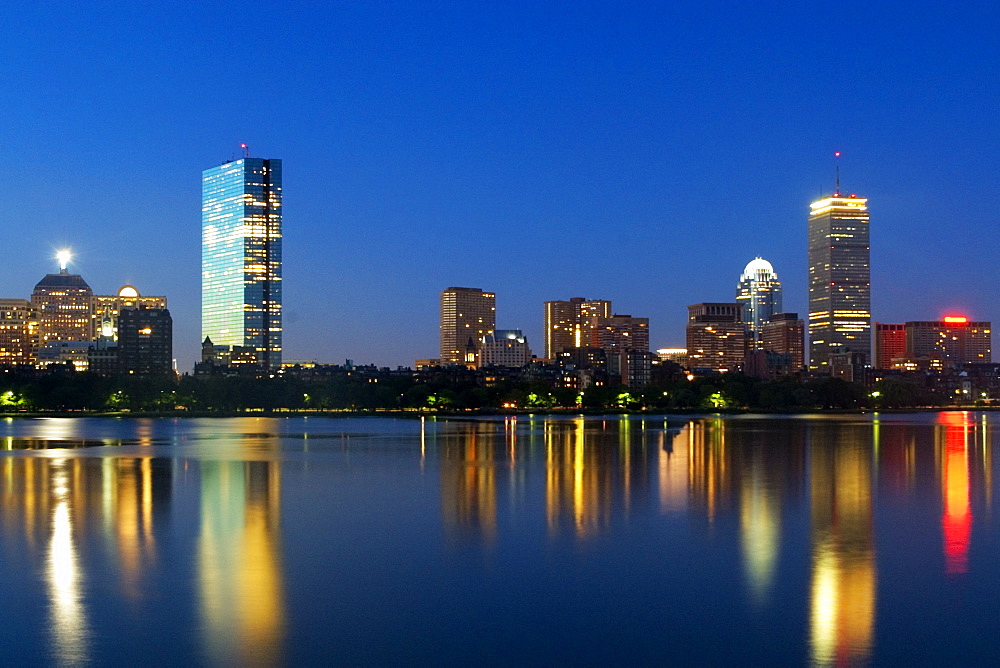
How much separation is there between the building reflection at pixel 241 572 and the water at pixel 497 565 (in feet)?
0.23

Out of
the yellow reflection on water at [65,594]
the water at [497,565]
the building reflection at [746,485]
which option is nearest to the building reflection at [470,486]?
the water at [497,565]

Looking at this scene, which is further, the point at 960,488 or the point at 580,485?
the point at 960,488

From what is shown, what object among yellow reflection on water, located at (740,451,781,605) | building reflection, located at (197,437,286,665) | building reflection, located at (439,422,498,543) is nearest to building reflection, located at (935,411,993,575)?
yellow reflection on water, located at (740,451,781,605)

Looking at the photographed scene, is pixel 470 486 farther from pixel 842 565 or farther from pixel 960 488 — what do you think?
pixel 842 565

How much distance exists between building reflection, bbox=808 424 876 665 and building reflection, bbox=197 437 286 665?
8.18 meters

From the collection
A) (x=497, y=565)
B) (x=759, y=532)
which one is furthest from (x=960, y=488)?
(x=497, y=565)

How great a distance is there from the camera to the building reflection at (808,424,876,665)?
17.3 m

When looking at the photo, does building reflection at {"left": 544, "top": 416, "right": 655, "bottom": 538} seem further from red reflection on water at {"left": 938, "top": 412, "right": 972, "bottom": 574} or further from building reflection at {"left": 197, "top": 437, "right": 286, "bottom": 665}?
red reflection on water at {"left": 938, "top": 412, "right": 972, "bottom": 574}

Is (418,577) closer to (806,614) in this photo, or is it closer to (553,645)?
(553,645)

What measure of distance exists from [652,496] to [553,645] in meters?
19.5

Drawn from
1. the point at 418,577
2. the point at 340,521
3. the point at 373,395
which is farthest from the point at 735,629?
the point at 373,395

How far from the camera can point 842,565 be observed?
23516mm

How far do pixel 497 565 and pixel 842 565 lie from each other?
703 centimetres

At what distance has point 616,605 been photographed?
1972 cm
